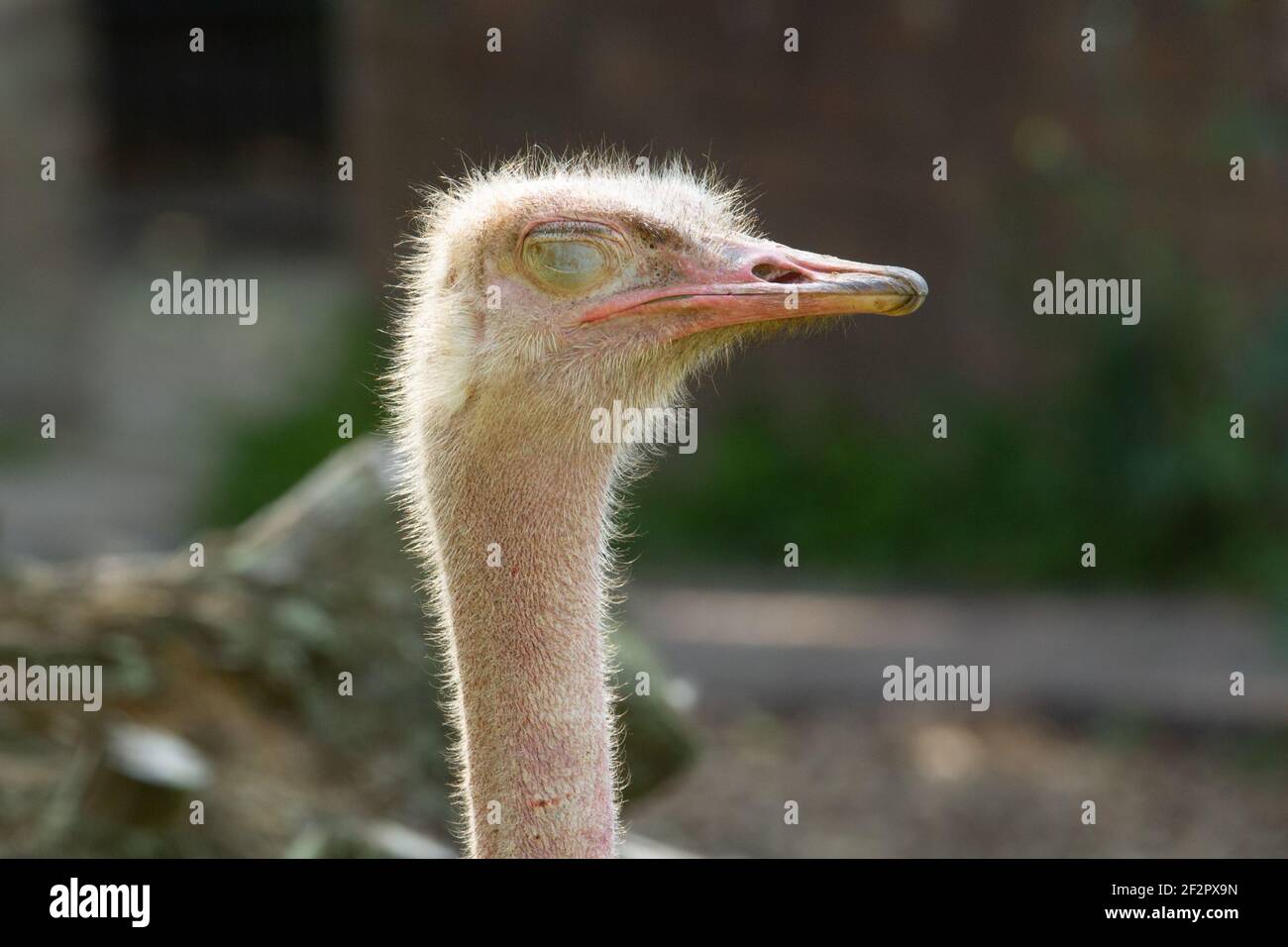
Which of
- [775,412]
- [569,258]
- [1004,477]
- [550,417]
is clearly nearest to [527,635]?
[550,417]

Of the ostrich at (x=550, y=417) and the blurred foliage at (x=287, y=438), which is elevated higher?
the blurred foliage at (x=287, y=438)

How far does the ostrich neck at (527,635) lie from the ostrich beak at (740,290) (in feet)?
0.65

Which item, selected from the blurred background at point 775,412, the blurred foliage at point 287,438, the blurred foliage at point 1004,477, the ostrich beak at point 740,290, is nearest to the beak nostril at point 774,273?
the ostrich beak at point 740,290

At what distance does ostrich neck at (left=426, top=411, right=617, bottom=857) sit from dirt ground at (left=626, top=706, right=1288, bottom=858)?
2829 millimetres

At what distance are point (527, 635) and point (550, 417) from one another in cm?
31

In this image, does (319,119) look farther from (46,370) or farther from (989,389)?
(989,389)

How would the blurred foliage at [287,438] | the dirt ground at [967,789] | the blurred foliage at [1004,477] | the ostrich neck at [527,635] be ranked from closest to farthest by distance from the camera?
the ostrich neck at [527,635], the dirt ground at [967,789], the blurred foliage at [1004,477], the blurred foliage at [287,438]

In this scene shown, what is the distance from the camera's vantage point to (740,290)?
2.66 meters

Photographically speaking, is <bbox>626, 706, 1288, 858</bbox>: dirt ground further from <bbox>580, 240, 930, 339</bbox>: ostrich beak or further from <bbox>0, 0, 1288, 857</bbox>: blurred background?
<bbox>580, 240, 930, 339</bbox>: ostrich beak

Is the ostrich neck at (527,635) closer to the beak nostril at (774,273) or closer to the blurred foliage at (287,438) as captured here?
the beak nostril at (774,273)

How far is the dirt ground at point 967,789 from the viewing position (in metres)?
Answer: 5.76

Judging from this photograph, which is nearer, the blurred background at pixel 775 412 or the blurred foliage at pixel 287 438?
the blurred background at pixel 775 412

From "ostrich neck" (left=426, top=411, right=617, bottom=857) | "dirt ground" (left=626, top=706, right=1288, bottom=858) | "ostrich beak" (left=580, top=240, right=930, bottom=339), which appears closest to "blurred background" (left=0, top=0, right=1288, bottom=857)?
"dirt ground" (left=626, top=706, right=1288, bottom=858)

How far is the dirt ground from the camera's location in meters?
5.76
